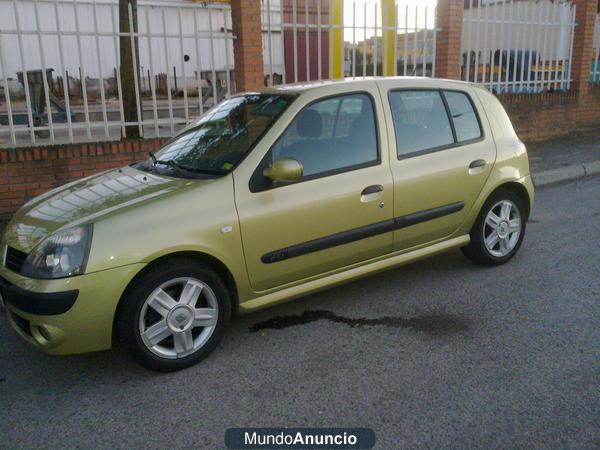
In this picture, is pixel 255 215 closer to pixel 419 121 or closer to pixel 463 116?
pixel 419 121

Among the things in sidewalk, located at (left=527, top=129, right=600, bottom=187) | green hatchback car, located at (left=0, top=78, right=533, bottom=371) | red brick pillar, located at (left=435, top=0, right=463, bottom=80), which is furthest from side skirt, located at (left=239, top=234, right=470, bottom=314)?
red brick pillar, located at (left=435, top=0, right=463, bottom=80)

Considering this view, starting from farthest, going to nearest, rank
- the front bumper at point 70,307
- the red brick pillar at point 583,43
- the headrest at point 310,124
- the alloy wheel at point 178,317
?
the red brick pillar at point 583,43
the headrest at point 310,124
the alloy wheel at point 178,317
the front bumper at point 70,307

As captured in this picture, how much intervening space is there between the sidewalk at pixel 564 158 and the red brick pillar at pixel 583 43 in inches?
43.7

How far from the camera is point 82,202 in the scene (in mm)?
3488

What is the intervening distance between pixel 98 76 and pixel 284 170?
6.80m

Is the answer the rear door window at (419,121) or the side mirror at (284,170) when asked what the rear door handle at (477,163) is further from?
the side mirror at (284,170)

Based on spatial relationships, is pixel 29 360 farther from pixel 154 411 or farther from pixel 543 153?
pixel 543 153

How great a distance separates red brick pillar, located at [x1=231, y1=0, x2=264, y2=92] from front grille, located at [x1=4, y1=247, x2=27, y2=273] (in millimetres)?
5050

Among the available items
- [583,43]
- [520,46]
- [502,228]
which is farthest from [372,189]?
[583,43]

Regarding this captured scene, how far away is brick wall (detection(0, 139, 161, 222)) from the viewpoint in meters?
6.36

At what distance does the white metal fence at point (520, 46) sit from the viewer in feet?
34.8

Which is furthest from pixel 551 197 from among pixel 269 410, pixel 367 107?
pixel 269 410

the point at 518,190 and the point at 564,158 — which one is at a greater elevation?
the point at 518,190

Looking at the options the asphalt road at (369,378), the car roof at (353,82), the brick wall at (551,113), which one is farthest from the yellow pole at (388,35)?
the asphalt road at (369,378)
